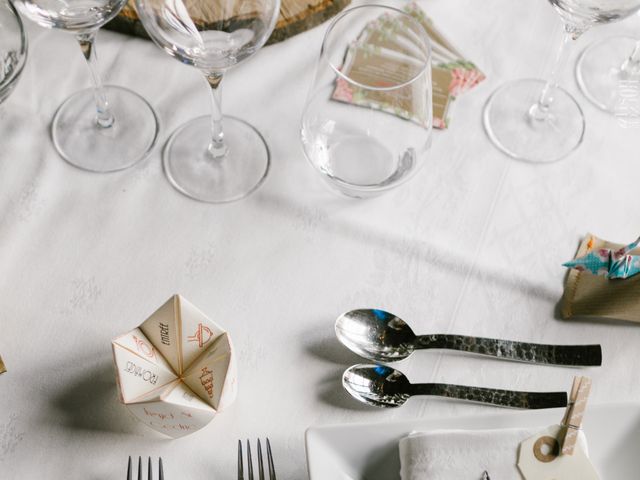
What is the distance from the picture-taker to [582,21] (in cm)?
81

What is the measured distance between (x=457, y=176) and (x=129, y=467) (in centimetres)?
44

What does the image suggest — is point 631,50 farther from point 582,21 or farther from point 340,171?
point 340,171

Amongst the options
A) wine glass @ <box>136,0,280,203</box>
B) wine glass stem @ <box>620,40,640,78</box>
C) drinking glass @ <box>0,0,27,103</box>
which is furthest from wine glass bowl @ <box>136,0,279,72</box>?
wine glass stem @ <box>620,40,640,78</box>

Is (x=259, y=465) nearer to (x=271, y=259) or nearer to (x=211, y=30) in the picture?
(x=271, y=259)

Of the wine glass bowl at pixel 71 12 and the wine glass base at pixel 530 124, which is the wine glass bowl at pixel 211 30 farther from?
the wine glass base at pixel 530 124

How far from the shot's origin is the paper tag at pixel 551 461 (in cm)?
65

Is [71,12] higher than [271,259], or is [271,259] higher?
[71,12]

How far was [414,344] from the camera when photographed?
0.77 metres

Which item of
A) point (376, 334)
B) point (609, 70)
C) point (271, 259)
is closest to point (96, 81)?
point (271, 259)

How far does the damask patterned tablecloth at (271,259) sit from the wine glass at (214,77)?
0.05 ft

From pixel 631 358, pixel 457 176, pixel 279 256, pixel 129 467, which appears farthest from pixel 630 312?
pixel 129 467

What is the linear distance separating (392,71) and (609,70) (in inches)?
11.6

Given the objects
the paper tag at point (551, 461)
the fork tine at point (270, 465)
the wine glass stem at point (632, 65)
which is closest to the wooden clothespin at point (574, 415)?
the paper tag at point (551, 461)

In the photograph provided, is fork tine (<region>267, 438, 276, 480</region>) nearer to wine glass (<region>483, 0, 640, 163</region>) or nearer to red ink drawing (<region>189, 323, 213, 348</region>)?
red ink drawing (<region>189, 323, 213, 348</region>)
